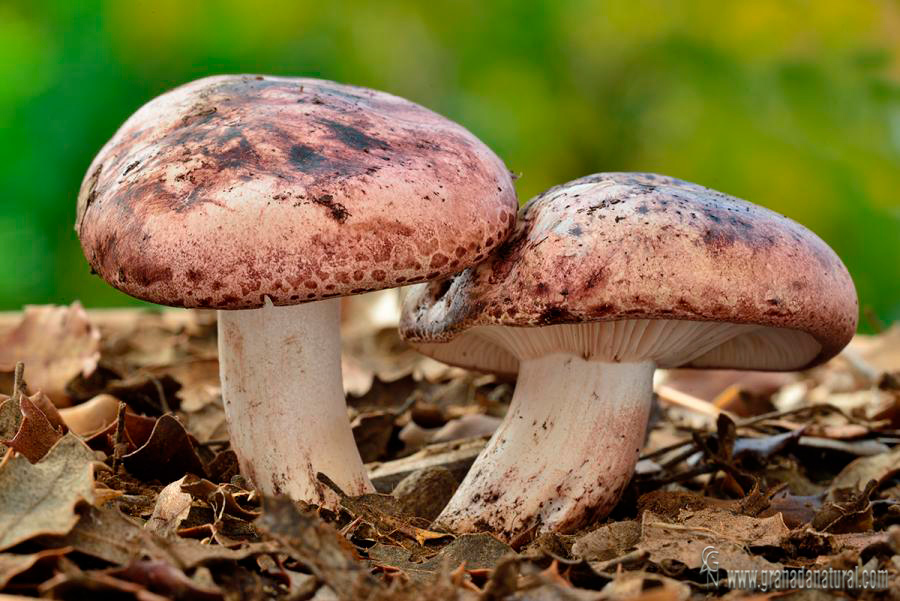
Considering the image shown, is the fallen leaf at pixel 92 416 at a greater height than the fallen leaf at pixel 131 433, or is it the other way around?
the fallen leaf at pixel 131 433

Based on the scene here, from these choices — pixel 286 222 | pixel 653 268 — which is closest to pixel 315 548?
pixel 286 222

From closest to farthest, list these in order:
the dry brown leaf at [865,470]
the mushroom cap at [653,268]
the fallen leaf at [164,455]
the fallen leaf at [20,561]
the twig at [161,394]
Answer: the fallen leaf at [20,561], the mushroom cap at [653,268], the fallen leaf at [164,455], the dry brown leaf at [865,470], the twig at [161,394]


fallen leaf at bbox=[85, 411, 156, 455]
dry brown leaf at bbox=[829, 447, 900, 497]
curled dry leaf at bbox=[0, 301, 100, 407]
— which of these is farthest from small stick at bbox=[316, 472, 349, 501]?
dry brown leaf at bbox=[829, 447, 900, 497]

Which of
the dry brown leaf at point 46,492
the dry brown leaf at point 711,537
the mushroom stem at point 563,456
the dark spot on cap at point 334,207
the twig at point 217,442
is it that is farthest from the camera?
the twig at point 217,442

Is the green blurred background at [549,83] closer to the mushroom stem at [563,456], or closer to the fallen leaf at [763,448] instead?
the fallen leaf at [763,448]

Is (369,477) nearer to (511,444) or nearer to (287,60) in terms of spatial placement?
(511,444)

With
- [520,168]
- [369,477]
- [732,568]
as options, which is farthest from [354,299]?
[732,568]

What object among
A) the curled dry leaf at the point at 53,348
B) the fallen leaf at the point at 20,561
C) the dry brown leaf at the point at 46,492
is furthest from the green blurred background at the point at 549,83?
the fallen leaf at the point at 20,561
